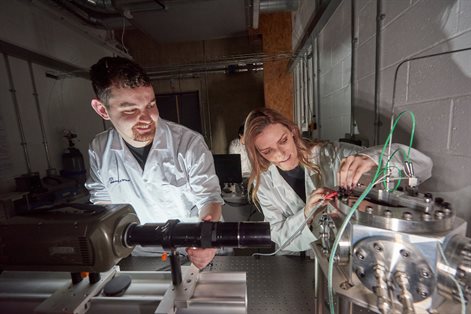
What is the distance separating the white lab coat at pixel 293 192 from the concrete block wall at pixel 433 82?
0.74 ft

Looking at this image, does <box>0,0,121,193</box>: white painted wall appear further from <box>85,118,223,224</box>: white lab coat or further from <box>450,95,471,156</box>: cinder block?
<box>450,95,471,156</box>: cinder block

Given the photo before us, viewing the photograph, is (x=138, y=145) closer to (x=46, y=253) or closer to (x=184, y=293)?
(x=46, y=253)

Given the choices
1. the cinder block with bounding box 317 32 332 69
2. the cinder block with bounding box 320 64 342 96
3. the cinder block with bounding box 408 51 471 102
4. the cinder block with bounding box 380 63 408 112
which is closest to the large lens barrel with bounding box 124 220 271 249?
the cinder block with bounding box 408 51 471 102

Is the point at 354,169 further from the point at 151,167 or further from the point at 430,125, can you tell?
the point at 151,167

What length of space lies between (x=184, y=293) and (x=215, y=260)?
1.48ft

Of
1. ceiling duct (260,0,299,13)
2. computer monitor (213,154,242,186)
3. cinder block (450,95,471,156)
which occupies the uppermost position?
ceiling duct (260,0,299,13)

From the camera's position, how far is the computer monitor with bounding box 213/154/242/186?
8.34 ft

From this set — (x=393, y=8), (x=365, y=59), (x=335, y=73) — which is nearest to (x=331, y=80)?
(x=335, y=73)

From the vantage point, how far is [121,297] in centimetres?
53

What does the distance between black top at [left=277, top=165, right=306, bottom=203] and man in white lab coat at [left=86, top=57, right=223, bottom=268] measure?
432mm

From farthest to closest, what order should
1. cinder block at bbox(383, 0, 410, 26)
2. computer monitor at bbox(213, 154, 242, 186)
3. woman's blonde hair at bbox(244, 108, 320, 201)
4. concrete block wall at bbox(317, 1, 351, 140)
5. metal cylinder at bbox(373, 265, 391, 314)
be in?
1. computer monitor at bbox(213, 154, 242, 186)
2. concrete block wall at bbox(317, 1, 351, 140)
3. woman's blonde hair at bbox(244, 108, 320, 201)
4. cinder block at bbox(383, 0, 410, 26)
5. metal cylinder at bbox(373, 265, 391, 314)

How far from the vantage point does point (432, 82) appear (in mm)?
714

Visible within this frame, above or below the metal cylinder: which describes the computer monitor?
below

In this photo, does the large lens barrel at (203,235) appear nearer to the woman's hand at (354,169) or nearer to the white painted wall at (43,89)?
the woman's hand at (354,169)
